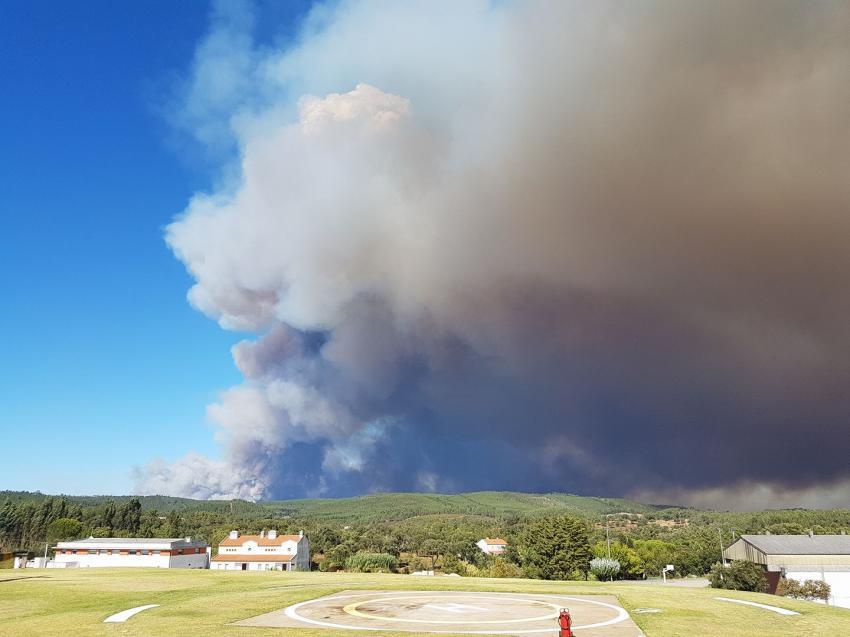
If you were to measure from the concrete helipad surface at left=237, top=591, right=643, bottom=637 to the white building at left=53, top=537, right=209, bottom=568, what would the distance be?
305 ft

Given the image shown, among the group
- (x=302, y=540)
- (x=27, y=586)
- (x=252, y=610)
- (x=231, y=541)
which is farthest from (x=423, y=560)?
(x=252, y=610)

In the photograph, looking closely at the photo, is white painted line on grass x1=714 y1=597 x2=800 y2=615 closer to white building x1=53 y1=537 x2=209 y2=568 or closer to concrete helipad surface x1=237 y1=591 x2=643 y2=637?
concrete helipad surface x1=237 y1=591 x2=643 y2=637

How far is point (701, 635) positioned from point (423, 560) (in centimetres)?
15720

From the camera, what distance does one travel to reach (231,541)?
152625 millimetres

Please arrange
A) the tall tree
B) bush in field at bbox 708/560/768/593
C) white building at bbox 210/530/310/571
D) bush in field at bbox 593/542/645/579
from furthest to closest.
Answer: bush in field at bbox 593/542/645/579 < white building at bbox 210/530/310/571 < the tall tree < bush in field at bbox 708/560/768/593

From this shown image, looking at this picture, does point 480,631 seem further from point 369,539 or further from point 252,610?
point 369,539

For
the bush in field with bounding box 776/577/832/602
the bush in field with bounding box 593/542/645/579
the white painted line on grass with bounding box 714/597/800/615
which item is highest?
the white painted line on grass with bounding box 714/597/800/615

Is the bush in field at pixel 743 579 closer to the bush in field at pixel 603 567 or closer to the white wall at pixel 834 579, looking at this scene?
the white wall at pixel 834 579

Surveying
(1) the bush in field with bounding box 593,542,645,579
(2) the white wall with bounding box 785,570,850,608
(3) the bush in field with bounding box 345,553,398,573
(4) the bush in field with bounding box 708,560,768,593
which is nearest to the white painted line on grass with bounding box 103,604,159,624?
(4) the bush in field with bounding box 708,560,768,593

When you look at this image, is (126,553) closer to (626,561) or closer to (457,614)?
(626,561)

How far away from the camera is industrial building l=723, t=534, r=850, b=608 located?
89938 mm

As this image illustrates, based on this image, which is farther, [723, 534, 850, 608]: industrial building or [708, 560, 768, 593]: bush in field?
[723, 534, 850, 608]: industrial building

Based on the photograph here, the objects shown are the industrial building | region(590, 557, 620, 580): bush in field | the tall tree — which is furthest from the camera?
region(590, 557, 620, 580): bush in field

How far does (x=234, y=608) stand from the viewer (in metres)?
39.9
